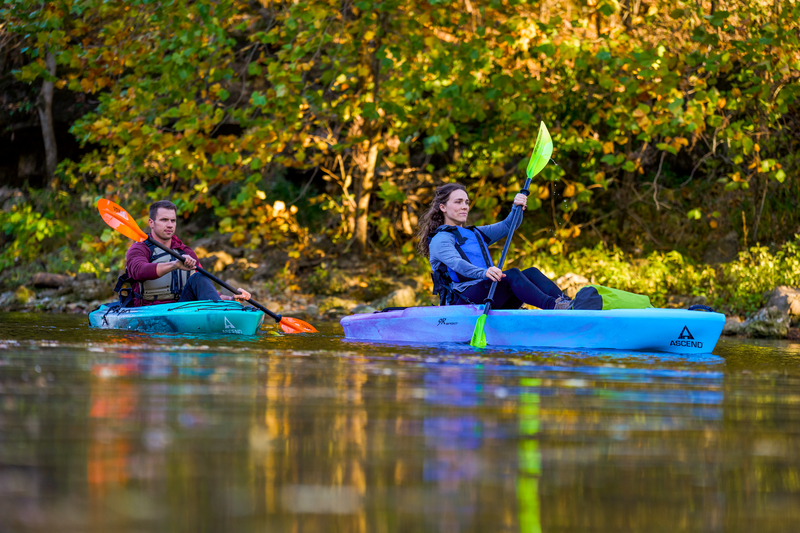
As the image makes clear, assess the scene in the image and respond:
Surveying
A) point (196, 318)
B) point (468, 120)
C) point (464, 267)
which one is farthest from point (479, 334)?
point (468, 120)

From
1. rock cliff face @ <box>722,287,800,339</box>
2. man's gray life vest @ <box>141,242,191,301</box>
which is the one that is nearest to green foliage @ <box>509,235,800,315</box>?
rock cliff face @ <box>722,287,800,339</box>

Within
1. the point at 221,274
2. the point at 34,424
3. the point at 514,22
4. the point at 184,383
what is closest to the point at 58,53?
the point at 221,274

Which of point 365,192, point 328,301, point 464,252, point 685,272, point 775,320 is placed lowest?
point 328,301

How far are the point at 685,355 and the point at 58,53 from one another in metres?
7.64

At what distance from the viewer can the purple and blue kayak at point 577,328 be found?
16.0 feet

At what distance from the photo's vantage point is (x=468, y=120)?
10.0m

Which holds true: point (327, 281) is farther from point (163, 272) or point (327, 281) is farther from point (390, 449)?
point (390, 449)

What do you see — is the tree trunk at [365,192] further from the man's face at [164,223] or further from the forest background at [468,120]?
the man's face at [164,223]

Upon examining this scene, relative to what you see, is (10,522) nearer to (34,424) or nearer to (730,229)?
(34,424)

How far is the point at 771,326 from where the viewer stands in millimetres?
7195

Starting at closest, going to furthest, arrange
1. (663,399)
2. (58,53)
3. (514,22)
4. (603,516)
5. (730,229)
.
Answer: (603,516) → (663,399) → (514,22) → (58,53) → (730,229)

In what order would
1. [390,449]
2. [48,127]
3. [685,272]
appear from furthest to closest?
[48,127] < [685,272] < [390,449]

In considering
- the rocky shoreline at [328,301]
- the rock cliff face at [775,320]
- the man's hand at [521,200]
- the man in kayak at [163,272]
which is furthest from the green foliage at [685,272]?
the man in kayak at [163,272]

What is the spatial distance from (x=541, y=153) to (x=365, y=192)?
4234 mm
